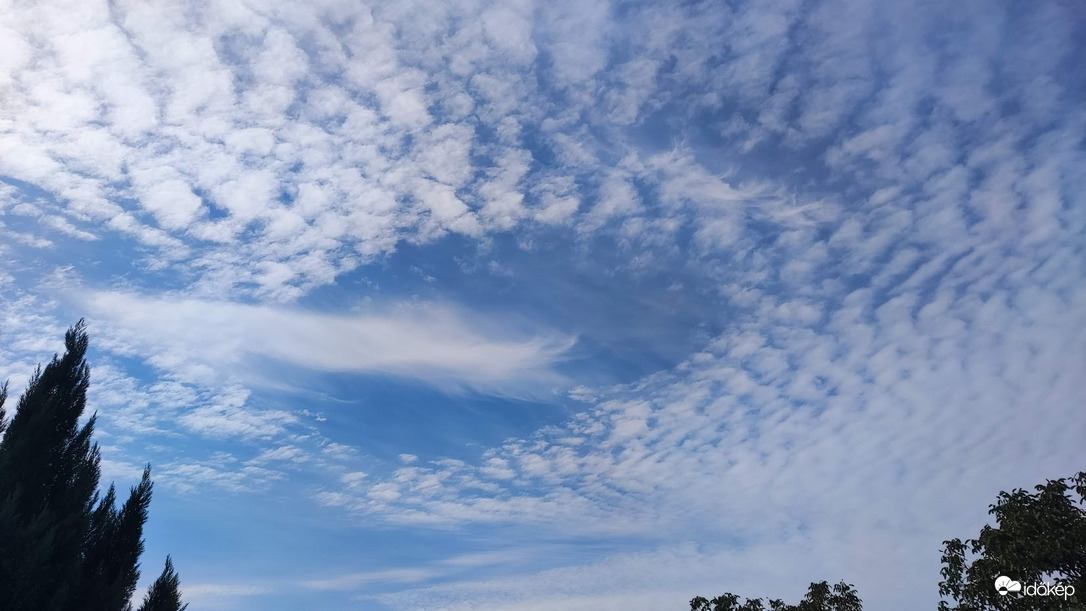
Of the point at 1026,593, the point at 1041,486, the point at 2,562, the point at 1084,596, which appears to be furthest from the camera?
the point at 2,562

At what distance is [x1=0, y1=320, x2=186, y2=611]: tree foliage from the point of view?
18391mm

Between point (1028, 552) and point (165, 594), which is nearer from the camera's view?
point (1028, 552)

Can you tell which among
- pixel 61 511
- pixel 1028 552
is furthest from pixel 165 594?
pixel 1028 552

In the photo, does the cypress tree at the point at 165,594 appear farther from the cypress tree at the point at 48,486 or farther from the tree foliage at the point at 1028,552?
the tree foliage at the point at 1028,552

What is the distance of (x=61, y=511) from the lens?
21.5 meters

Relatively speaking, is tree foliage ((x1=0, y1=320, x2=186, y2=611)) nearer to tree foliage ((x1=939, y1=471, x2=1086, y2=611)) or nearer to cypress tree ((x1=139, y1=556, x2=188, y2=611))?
cypress tree ((x1=139, y1=556, x2=188, y2=611))

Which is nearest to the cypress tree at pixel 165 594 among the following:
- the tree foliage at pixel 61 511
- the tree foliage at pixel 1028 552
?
the tree foliage at pixel 61 511

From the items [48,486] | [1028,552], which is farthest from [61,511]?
[1028,552]

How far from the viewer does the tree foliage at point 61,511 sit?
18391 mm

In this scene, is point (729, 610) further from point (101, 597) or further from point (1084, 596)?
point (101, 597)

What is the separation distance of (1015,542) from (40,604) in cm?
2704

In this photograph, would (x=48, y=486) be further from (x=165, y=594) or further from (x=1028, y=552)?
(x=1028, y=552)

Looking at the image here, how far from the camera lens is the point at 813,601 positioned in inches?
885

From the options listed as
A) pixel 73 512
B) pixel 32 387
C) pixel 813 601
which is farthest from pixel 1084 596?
pixel 32 387
